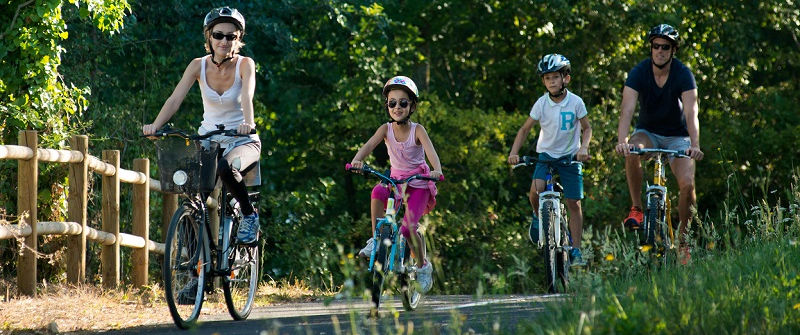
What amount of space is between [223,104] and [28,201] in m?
2.22

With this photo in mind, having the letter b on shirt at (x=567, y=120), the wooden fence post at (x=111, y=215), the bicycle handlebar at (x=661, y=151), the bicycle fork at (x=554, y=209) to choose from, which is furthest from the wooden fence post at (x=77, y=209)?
the bicycle handlebar at (x=661, y=151)

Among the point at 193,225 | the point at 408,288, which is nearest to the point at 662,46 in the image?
the point at 408,288

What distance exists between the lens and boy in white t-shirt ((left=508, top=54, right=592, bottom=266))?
35.2ft

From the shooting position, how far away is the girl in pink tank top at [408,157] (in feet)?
29.3

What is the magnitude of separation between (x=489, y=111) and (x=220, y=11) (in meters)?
16.6

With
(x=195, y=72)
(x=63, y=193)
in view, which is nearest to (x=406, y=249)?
(x=195, y=72)

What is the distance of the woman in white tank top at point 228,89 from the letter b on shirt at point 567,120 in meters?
3.31

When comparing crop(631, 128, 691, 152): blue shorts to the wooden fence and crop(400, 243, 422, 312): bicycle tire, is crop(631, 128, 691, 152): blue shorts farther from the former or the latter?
the wooden fence

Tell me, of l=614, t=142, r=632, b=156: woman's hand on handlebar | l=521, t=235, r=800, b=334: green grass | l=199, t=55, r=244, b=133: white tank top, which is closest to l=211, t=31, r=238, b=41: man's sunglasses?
l=199, t=55, r=244, b=133: white tank top

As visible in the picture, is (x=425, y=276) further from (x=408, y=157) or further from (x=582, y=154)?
(x=582, y=154)

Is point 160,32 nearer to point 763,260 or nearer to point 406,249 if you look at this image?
point 406,249

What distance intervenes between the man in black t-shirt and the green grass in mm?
2335

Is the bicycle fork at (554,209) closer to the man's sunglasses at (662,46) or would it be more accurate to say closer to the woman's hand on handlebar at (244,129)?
the man's sunglasses at (662,46)

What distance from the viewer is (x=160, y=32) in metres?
19.0
